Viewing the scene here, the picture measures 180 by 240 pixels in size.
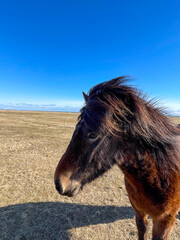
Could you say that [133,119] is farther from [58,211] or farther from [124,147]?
[58,211]

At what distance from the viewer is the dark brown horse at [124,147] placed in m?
1.43

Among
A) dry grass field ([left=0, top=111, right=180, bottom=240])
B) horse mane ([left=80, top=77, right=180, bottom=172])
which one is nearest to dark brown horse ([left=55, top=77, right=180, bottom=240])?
horse mane ([left=80, top=77, right=180, bottom=172])

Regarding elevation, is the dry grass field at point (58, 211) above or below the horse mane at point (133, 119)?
below

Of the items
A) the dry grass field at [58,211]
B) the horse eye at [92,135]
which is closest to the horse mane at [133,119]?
the horse eye at [92,135]

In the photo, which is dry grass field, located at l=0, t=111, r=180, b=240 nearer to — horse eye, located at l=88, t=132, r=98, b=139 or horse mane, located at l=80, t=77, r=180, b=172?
horse mane, located at l=80, t=77, r=180, b=172

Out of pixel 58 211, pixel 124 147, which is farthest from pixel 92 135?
pixel 58 211

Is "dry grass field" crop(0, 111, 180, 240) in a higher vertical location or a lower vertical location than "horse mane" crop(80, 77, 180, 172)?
lower

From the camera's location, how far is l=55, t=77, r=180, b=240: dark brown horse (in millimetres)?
1433

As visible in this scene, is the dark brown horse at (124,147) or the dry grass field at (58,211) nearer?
the dark brown horse at (124,147)

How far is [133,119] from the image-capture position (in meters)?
1.47

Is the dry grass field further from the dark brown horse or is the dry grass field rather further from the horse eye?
the horse eye

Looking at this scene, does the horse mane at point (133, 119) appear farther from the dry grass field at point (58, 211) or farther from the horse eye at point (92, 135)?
the dry grass field at point (58, 211)

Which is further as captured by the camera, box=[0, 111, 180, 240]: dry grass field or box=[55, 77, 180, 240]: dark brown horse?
box=[0, 111, 180, 240]: dry grass field

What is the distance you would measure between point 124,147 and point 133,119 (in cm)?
34
